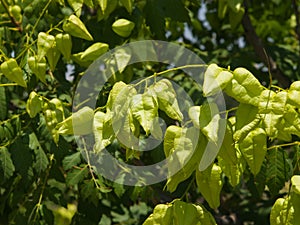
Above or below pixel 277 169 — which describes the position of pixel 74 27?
above

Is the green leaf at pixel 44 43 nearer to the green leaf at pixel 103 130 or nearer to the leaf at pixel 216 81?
the green leaf at pixel 103 130

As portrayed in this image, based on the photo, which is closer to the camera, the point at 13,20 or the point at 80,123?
the point at 80,123

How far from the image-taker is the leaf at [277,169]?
1.70 meters

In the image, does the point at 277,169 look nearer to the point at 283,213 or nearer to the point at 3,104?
the point at 283,213

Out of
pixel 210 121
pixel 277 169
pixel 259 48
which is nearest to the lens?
pixel 210 121

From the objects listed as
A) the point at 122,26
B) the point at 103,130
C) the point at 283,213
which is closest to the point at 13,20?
the point at 122,26

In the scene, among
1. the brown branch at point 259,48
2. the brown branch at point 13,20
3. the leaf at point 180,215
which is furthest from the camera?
the brown branch at point 259,48

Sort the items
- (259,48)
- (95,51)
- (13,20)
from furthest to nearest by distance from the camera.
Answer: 1. (259,48)
2. (13,20)
3. (95,51)

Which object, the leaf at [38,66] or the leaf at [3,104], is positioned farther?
the leaf at [3,104]

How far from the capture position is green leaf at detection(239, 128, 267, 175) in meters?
1.19

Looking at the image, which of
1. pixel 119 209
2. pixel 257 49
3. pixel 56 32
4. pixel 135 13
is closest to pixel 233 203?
pixel 119 209

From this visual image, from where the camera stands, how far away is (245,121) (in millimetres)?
1202

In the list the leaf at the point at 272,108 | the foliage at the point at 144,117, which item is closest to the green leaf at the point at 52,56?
the foliage at the point at 144,117

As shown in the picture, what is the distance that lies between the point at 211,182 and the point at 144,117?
0.68 feet
